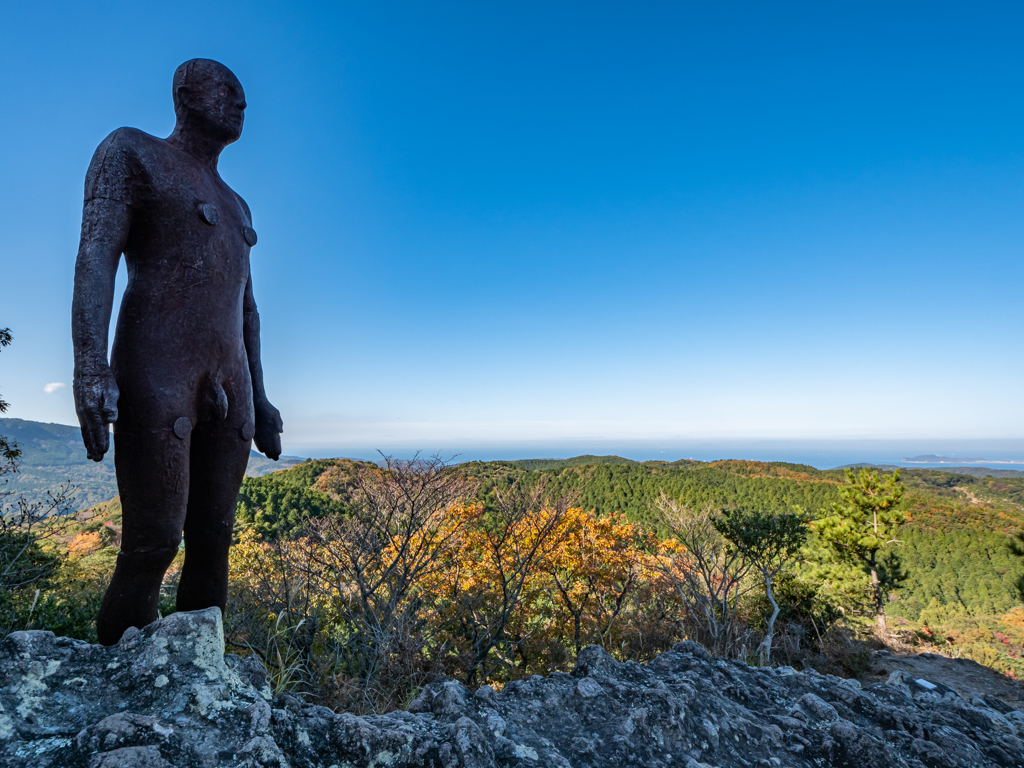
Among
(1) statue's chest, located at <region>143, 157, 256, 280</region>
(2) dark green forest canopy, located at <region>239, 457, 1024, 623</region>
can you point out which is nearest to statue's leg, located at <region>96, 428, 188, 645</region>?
(1) statue's chest, located at <region>143, 157, 256, 280</region>

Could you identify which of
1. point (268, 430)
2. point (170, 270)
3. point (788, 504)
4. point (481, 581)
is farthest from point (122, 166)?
point (788, 504)

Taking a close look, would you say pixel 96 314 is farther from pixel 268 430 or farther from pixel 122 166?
pixel 268 430

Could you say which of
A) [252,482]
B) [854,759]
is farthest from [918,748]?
[252,482]

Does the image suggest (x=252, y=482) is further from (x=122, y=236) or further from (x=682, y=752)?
(x=682, y=752)

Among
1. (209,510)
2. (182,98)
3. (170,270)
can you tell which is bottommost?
(209,510)

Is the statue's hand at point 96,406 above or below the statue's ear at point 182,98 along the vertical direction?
below

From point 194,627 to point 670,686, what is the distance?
1.73m

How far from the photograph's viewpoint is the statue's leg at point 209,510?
2.11 metres

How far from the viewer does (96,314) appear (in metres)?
1.77

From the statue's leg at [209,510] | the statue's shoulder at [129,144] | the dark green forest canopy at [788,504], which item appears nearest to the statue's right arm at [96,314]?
the statue's shoulder at [129,144]

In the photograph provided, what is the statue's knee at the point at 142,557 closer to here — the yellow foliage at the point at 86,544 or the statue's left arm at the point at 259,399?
the statue's left arm at the point at 259,399

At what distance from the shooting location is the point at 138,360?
1.84m

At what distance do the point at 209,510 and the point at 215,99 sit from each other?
1.90m

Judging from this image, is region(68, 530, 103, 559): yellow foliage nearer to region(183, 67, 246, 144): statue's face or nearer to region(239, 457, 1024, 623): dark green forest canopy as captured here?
region(239, 457, 1024, 623): dark green forest canopy
